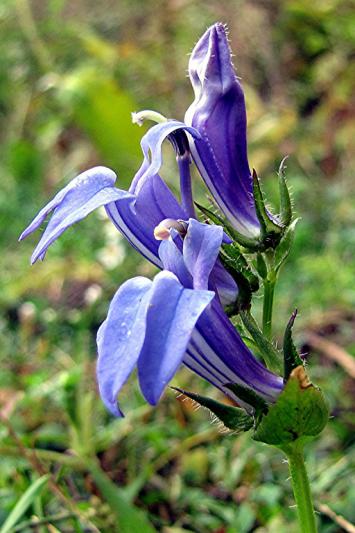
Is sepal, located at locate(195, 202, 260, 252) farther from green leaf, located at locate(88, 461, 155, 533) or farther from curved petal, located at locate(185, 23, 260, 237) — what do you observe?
green leaf, located at locate(88, 461, 155, 533)

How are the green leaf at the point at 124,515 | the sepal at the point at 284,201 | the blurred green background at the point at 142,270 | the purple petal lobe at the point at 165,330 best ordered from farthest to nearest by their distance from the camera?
the blurred green background at the point at 142,270 → the green leaf at the point at 124,515 → the sepal at the point at 284,201 → the purple petal lobe at the point at 165,330

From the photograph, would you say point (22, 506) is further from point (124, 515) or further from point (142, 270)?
point (142, 270)

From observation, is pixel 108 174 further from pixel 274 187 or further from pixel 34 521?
pixel 274 187

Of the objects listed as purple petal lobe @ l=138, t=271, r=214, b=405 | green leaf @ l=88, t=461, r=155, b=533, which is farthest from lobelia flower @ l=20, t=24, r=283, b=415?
green leaf @ l=88, t=461, r=155, b=533

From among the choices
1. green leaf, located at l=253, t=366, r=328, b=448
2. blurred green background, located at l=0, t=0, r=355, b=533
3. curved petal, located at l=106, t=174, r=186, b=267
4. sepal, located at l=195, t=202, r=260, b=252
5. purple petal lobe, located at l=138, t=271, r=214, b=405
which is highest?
curved petal, located at l=106, t=174, r=186, b=267

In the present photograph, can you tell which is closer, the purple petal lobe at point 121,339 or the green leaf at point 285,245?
the purple petal lobe at point 121,339

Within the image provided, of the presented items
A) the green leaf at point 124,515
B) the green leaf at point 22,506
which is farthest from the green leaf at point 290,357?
the green leaf at point 22,506

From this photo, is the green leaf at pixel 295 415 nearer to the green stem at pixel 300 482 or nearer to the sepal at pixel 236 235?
the green stem at pixel 300 482

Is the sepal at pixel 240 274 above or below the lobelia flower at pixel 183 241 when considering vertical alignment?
below
